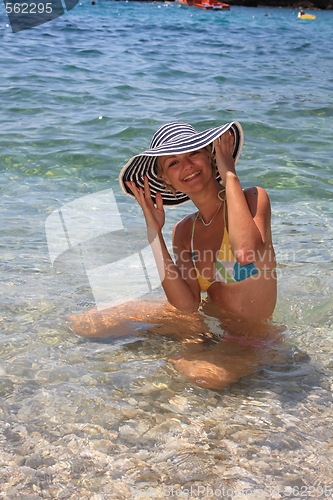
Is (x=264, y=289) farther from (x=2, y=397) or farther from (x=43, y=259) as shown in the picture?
(x=43, y=259)

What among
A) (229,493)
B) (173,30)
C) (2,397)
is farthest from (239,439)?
(173,30)

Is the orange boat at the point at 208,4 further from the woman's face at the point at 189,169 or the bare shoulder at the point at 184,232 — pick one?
the woman's face at the point at 189,169

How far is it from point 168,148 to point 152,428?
148 centimetres

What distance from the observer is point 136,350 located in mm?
3129

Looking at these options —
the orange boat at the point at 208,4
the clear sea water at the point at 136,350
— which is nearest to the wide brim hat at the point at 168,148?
the clear sea water at the point at 136,350

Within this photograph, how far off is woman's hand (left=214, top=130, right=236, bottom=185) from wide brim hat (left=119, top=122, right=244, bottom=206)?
7cm

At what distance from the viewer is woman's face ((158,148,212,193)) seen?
9.73 feet

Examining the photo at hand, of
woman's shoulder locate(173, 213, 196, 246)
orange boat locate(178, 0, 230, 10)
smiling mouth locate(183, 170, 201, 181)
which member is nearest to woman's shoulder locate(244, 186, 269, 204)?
smiling mouth locate(183, 170, 201, 181)

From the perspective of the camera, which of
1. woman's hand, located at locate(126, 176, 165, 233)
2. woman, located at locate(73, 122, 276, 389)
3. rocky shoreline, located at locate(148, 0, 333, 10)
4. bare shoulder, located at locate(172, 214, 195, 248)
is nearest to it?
woman, located at locate(73, 122, 276, 389)

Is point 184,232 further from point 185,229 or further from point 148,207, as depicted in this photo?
point 148,207

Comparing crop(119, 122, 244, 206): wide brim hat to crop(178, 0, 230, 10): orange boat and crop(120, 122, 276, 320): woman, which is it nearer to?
crop(120, 122, 276, 320): woman

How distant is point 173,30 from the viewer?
24.5 m

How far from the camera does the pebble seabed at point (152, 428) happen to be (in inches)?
81.8

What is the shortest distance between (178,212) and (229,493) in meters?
3.91
